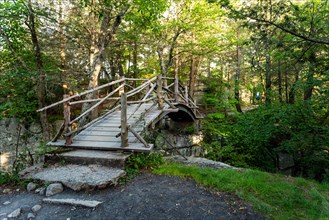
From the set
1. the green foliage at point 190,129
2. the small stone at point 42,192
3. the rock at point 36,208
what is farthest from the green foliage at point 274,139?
the rock at point 36,208

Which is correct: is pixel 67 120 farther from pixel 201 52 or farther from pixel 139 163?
pixel 201 52

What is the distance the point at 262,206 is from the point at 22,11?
7888 mm

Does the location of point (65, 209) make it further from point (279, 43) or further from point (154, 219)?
point (279, 43)

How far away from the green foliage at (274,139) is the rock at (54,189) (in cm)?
743

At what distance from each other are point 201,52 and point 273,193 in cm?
824

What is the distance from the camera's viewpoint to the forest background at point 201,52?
4.55 m

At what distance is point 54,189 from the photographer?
11.3 ft

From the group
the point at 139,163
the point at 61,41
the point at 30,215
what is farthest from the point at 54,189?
the point at 61,41

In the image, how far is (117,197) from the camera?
3.31 meters

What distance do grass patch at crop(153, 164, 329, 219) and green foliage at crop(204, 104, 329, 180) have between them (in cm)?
301

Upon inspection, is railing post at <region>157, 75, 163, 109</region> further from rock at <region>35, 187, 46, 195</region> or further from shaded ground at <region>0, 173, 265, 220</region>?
rock at <region>35, 187, 46, 195</region>

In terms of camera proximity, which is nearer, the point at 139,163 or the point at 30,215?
the point at 30,215

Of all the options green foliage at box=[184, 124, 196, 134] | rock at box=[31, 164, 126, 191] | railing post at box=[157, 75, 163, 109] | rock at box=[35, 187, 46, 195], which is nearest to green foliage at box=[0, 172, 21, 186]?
rock at box=[31, 164, 126, 191]

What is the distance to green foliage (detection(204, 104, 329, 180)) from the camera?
7.39 meters
